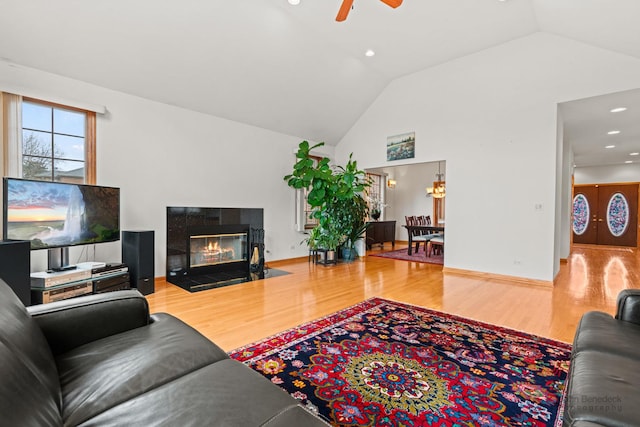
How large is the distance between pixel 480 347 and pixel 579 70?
165 inches

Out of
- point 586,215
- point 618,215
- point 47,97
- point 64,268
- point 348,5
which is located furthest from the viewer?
point 586,215

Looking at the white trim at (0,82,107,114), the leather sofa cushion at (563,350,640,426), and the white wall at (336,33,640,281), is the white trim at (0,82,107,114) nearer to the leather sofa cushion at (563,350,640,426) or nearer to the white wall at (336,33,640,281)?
the leather sofa cushion at (563,350,640,426)

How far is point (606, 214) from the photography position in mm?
9523

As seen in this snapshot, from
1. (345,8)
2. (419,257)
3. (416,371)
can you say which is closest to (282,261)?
(419,257)

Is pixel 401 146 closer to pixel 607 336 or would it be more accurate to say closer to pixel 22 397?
pixel 607 336

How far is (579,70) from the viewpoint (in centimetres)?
414

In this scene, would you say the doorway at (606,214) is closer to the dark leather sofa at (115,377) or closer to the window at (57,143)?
the dark leather sofa at (115,377)

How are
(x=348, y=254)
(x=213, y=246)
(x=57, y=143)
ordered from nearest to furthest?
(x=57, y=143) → (x=213, y=246) → (x=348, y=254)

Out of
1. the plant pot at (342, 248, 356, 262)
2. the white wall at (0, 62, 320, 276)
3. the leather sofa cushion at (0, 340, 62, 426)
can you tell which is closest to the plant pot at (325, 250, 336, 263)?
the plant pot at (342, 248, 356, 262)

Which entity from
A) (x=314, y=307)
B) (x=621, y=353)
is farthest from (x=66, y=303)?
(x=621, y=353)

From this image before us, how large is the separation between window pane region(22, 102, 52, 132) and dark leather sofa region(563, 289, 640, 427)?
5022mm

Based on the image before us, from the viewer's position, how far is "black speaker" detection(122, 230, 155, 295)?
12.2 ft

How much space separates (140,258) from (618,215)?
1282 cm

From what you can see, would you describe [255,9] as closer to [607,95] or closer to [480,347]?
[480,347]
